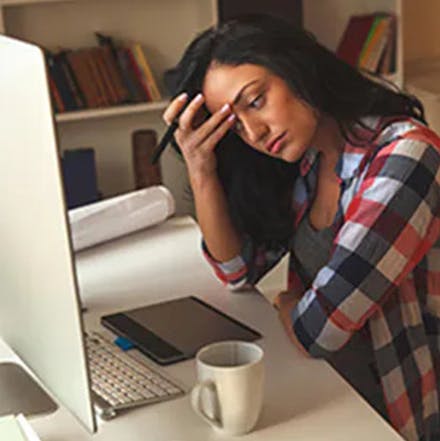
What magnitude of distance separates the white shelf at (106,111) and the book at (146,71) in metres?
0.03

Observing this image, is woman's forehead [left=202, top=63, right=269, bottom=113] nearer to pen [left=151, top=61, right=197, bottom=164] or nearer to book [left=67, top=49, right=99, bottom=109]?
pen [left=151, top=61, right=197, bottom=164]

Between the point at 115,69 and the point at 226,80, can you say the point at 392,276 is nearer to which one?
the point at 226,80

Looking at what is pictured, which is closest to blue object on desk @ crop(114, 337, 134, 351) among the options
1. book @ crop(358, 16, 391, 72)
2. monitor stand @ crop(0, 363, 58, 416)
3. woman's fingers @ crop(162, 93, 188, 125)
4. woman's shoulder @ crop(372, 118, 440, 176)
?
monitor stand @ crop(0, 363, 58, 416)

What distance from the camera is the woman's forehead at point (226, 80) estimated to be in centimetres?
156

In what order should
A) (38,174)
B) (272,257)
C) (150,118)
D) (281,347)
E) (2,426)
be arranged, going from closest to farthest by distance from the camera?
1. (38,174)
2. (2,426)
3. (281,347)
4. (272,257)
5. (150,118)

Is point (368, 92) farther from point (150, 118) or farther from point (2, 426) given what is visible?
point (150, 118)

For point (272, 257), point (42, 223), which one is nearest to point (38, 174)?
point (42, 223)

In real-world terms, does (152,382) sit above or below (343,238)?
below

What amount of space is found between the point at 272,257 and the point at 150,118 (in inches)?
89.0

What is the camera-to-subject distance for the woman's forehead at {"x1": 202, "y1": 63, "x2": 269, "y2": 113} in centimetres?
156

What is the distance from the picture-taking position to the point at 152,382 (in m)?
1.43

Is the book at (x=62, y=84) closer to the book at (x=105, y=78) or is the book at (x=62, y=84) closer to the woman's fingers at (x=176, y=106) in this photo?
the book at (x=105, y=78)

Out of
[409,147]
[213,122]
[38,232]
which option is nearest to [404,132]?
[409,147]

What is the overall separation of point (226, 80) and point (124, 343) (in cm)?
44
